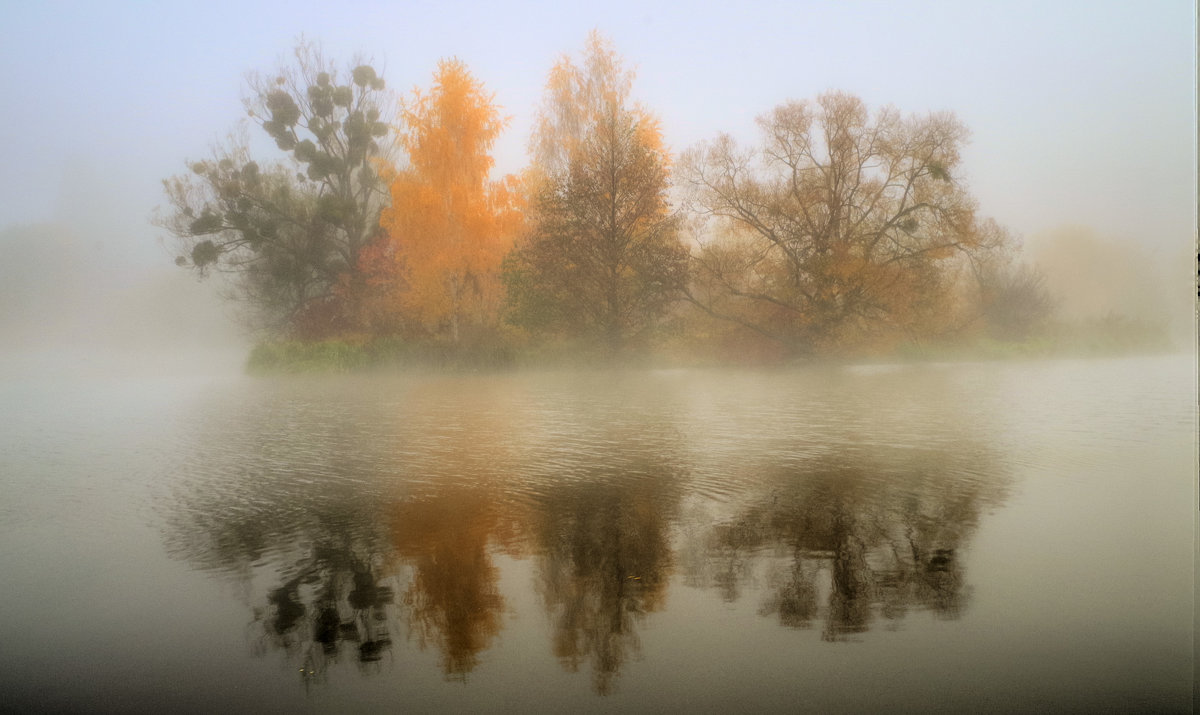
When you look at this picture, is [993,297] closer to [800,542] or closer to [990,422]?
[990,422]

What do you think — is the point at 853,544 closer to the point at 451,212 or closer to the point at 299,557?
the point at 299,557

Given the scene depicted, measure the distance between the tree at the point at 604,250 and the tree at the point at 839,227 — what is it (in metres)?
1.66

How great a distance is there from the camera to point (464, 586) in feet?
15.0

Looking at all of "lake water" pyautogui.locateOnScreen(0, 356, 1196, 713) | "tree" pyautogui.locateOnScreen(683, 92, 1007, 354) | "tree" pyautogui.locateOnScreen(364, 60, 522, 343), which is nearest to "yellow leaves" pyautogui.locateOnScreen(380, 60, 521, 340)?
"tree" pyautogui.locateOnScreen(364, 60, 522, 343)

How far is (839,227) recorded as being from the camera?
26328 mm

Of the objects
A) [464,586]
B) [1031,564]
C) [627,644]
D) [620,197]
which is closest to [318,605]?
[464,586]

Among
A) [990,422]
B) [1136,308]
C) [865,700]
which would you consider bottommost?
[865,700]

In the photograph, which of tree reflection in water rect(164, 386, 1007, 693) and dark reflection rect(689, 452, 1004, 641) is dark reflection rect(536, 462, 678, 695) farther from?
dark reflection rect(689, 452, 1004, 641)

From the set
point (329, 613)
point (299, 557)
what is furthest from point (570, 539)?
point (329, 613)

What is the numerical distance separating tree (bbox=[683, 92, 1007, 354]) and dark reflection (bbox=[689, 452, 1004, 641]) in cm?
1855

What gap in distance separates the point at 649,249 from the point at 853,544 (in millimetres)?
20187

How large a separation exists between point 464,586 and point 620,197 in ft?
70.8

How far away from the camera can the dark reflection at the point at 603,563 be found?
3.76 m

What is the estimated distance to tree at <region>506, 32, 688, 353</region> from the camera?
24.9 meters
